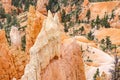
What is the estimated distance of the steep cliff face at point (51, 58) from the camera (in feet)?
83.9

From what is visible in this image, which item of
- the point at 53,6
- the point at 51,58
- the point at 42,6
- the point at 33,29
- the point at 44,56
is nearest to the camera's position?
the point at 44,56

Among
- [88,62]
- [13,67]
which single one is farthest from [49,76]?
[88,62]

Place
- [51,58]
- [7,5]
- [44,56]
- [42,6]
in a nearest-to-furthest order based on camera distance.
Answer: [44,56] < [51,58] < [42,6] < [7,5]

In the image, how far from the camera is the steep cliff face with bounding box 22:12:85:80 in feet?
83.9

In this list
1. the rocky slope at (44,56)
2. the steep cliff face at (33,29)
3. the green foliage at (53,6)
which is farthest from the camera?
the green foliage at (53,6)

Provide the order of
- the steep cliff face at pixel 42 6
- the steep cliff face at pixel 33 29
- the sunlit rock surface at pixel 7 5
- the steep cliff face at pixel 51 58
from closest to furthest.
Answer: the steep cliff face at pixel 51 58 < the steep cliff face at pixel 33 29 < the steep cliff face at pixel 42 6 < the sunlit rock surface at pixel 7 5

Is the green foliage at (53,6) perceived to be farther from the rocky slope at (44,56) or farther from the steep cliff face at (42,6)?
the rocky slope at (44,56)

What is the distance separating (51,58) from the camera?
90.1ft

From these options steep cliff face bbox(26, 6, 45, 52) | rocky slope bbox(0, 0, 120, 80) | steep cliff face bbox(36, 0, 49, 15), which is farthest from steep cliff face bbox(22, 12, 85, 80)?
steep cliff face bbox(36, 0, 49, 15)

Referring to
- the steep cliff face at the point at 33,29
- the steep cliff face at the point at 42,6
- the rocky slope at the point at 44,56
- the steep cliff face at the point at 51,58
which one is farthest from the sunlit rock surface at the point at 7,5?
Answer: the steep cliff face at the point at 51,58

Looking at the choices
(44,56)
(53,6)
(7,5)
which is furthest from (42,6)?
(44,56)

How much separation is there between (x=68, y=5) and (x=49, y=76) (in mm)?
102736

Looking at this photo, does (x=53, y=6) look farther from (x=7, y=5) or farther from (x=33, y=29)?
(x=33, y=29)

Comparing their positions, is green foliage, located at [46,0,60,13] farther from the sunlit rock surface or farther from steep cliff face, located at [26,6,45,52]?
steep cliff face, located at [26,6,45,52]
